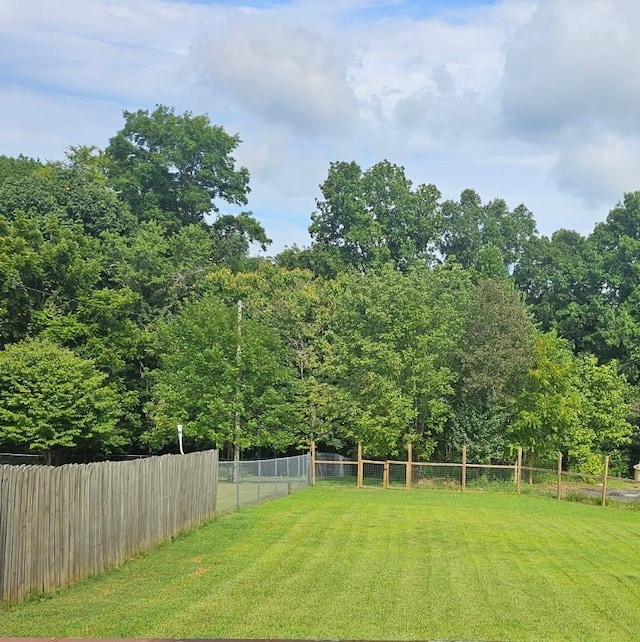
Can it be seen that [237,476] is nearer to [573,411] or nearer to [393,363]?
[393,363]

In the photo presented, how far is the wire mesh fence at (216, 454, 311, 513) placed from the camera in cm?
2105

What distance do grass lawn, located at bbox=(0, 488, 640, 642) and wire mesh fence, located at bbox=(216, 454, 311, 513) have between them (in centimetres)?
164

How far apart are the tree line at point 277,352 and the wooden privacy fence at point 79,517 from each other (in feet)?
62.4

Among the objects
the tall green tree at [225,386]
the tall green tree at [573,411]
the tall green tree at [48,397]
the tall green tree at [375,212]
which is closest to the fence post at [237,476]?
the tall green tree at [225,386]

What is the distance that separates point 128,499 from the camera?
514 inches

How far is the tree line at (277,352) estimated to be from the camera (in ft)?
113

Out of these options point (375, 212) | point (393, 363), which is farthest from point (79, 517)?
point (375, 212)

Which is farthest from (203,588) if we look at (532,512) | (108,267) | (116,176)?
(116,176)

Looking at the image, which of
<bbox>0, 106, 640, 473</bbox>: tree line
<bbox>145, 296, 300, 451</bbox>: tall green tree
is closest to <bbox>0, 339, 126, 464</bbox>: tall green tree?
<bbox>0, 106, 640, 473</bbox>: tree line

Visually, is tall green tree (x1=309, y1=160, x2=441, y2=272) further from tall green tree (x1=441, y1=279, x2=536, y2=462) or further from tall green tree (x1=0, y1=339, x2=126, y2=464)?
tall green tree (x1=0, y1=339, x2=126, y2=464)

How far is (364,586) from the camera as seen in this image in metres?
10.6

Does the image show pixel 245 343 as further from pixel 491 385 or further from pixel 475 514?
pixel 475 514

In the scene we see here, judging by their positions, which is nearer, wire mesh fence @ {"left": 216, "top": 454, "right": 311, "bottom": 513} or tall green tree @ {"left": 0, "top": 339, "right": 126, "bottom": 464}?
wire mesh fence @ {"left": 216, "top": 454, "right": 311, "bottom": 513}

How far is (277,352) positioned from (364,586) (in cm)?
2686
